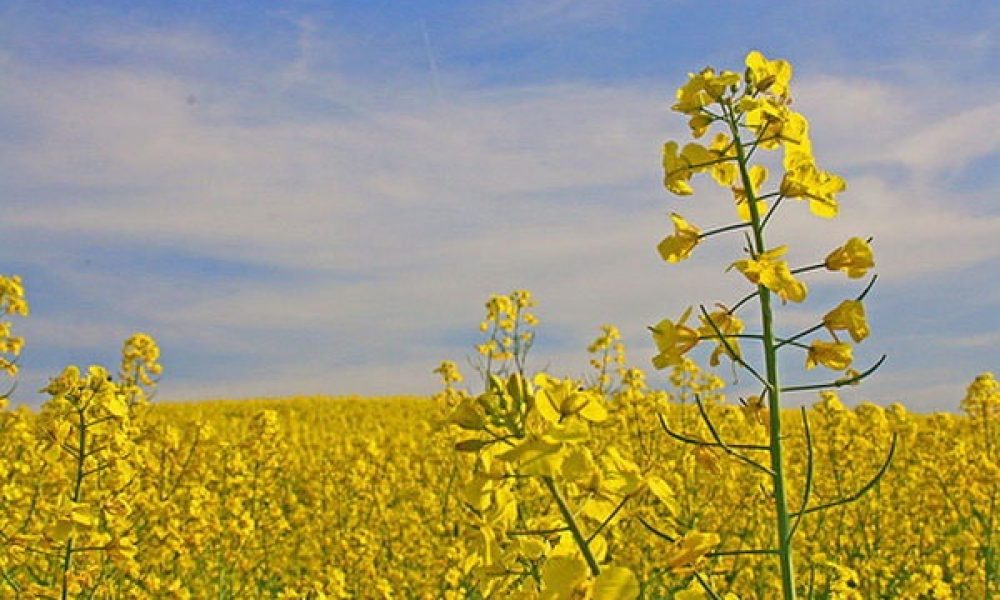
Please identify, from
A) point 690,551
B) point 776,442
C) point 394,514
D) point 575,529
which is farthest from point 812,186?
point 394,514

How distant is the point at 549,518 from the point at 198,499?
4483 millimetres

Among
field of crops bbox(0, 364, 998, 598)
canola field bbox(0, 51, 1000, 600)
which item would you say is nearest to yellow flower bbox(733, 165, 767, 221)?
canola field bbox(0, 51, 1000, 600)

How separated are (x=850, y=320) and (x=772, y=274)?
0.24 m

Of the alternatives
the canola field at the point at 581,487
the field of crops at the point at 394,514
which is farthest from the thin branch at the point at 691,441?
the field of crops at the point at 394,514

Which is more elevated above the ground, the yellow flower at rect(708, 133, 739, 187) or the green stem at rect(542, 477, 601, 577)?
the yellow flower at rect(708, 133, 739, 187)

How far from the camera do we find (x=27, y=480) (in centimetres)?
823

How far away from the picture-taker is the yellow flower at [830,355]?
2.18 metres

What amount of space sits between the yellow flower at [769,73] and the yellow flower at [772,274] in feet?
1.28

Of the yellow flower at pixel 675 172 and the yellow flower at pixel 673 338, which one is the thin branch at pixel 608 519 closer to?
the yellow flower at pixel 673 338

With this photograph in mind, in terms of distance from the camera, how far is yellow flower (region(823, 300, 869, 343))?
216 cm

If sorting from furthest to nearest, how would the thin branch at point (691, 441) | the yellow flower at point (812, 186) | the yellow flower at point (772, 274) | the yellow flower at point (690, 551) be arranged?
the yellow flower at point (812, 186) < the yellow flower at point (772, 274) < the thin branch at point (691, 441) < the yellow flower at point (690, 551)

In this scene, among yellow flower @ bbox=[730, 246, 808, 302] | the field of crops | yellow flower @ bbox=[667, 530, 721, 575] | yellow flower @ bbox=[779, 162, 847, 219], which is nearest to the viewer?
yellow flower @ bbox=[667, 530, 721, 575]

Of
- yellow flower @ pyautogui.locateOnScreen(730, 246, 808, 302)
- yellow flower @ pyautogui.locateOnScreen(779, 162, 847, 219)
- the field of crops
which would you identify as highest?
yellow flower @ pyautogui.locateOnScreen(779, 162, 847, 219)

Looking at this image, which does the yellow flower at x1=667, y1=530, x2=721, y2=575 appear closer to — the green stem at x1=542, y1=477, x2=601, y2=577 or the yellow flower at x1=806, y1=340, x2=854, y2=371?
the green stem at x1=542, y1=477, x2=601, y2=577
